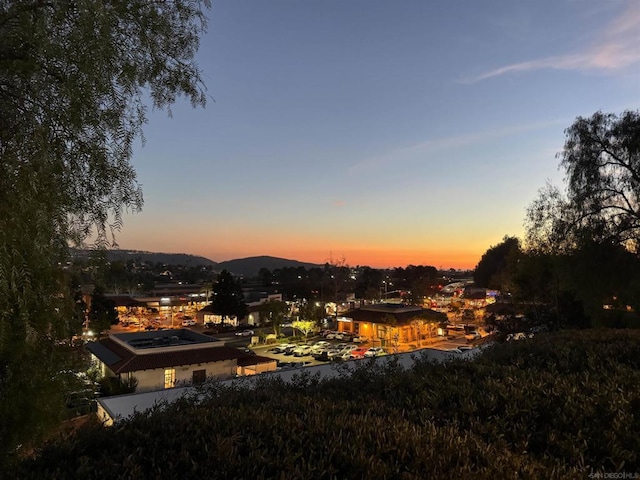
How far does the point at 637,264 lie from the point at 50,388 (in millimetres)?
16940

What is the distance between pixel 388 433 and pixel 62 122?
3655 millimetres

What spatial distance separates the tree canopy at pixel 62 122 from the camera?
3.38 m

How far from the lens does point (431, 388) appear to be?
14.2 ft

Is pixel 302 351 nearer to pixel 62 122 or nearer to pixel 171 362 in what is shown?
pixel 171 362

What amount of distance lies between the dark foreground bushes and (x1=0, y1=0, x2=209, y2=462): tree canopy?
5.27 ft

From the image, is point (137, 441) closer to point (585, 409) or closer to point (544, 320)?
point (585, 409)

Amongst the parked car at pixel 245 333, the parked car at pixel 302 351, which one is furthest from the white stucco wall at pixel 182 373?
the parked car at pixel 245 333

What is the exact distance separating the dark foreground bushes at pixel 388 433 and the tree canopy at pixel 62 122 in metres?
1.61

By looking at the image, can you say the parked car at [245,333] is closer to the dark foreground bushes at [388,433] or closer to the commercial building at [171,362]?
the commercial building at [171,362]

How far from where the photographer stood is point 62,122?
3.64m

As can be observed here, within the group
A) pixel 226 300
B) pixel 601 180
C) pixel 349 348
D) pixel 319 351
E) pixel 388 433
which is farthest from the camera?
pixel 226 300

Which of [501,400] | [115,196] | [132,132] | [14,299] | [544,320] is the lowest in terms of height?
[544,320]

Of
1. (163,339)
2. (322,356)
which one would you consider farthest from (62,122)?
(322,356)

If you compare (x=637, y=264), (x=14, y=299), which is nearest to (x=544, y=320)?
(x=637, y=264)
